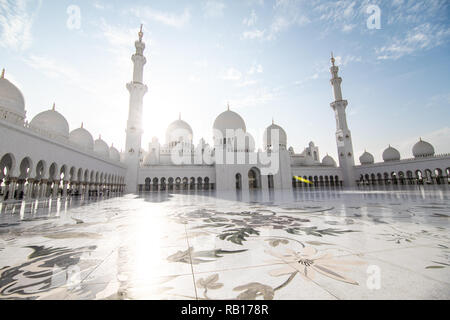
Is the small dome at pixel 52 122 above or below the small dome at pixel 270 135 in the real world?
below

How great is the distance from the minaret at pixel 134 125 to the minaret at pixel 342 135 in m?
26.3

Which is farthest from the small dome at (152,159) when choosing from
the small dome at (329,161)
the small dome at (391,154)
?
the small dome at (391,154)

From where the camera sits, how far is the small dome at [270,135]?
89.7 ft

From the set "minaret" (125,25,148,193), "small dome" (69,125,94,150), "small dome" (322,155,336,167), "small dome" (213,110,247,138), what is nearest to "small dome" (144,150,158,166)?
"minaret" (125,25,148,193)

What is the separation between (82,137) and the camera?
18.1m

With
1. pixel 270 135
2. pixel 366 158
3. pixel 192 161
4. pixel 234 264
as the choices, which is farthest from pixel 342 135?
pixel 234 264

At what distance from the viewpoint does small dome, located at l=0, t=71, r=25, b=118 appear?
11.7 meters

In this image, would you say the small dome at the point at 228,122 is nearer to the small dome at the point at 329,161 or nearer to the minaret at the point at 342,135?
the minaret at the point at 342,135

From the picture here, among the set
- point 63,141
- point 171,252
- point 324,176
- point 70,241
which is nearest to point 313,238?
point 171,252

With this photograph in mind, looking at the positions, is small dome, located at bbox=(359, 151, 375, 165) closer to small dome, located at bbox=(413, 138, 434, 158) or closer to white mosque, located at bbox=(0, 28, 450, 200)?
white mosque, located at bbox=(0, 28, 450, 200)

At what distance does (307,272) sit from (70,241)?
2.40 metres

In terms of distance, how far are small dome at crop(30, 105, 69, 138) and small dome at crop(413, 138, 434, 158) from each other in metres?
38.4

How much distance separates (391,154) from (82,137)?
3772cm
